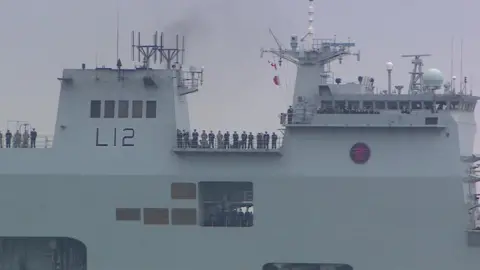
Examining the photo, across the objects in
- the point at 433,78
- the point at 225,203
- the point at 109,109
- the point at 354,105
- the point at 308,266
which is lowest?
the point at 308,266

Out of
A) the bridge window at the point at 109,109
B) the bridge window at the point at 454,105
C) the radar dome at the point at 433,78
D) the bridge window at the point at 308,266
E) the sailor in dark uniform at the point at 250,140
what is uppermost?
the radar dome at the point at 433,78

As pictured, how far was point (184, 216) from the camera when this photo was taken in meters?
34.9

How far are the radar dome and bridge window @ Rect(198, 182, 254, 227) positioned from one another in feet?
20.3

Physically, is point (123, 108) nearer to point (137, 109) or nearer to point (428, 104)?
point (137, 109)

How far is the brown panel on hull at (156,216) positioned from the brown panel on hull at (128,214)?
0.19m

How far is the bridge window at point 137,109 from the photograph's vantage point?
35531 mm

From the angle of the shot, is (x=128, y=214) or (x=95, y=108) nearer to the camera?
(x=128, y=214)

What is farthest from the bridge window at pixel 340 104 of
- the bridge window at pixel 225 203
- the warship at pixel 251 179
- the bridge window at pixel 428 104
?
the bridge window at pixel 225 203

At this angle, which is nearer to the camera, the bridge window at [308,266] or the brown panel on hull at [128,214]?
the bridge window at [308,266]

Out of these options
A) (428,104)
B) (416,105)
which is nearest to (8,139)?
(416,105)

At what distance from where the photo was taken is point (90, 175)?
35.2 m

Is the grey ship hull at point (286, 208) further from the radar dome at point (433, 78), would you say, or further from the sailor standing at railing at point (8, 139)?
the radar dome at point (433, 78)

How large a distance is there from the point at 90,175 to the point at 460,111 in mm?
11384

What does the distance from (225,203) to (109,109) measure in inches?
180
